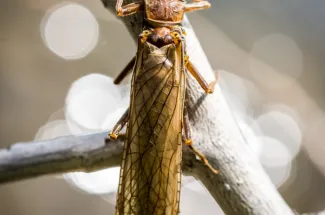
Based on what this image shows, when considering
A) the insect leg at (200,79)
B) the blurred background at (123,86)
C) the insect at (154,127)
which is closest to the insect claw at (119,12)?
the insect at (154,127)

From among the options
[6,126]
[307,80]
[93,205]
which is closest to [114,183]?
[93,205]

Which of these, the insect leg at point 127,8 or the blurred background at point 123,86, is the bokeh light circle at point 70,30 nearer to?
the blurred background at point 123,86

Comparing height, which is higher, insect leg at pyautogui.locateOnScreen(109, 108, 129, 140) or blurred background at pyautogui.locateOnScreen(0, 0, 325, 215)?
insect leg at pyautogui.locateOnScreen(109, 108, 129, 140)

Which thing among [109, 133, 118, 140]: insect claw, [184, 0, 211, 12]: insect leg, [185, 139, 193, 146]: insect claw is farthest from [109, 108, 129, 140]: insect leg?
[184, 0, 211, 12]: insect leg

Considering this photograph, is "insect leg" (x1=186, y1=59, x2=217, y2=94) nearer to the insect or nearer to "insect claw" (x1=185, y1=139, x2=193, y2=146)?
the insect

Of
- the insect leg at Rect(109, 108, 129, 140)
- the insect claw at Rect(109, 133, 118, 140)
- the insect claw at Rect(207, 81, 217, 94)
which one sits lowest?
the insect claw at Rect(109, 133, 118, 140)

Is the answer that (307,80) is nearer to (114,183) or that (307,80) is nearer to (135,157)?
(114,183)

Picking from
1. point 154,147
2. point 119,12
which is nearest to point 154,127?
point 154,147

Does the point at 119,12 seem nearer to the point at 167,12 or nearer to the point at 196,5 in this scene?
the point at 167,12
